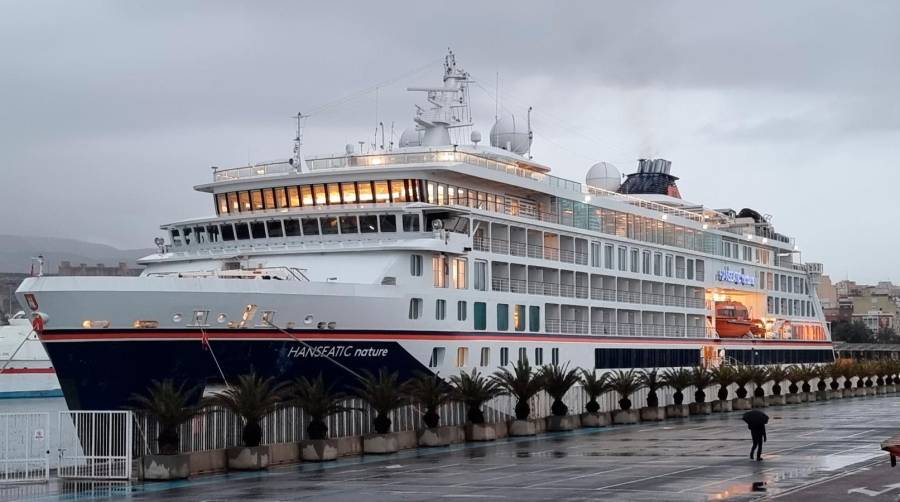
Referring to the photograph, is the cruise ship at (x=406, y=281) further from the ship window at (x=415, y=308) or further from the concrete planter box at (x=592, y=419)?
the concrete planter box at (x=592, y=419)

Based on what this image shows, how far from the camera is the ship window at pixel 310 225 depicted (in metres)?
40.6

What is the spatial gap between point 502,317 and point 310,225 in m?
8.15

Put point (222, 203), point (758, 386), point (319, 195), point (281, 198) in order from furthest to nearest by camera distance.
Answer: point (758, 386) → point (222, 203) → point (281, 198) → point (319, 195)

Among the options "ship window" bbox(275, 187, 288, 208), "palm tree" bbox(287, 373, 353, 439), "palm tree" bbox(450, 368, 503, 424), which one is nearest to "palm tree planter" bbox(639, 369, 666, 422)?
"palm tree" bbox(450, 368, 503, 424)

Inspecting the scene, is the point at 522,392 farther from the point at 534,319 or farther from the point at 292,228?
the point at 292,228

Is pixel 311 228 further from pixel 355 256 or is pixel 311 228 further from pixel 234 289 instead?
pixel 234 289

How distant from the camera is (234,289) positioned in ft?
106

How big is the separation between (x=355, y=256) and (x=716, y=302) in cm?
3117

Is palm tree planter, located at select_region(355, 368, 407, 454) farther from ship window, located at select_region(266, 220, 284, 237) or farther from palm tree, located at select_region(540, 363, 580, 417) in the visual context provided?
ship window, located at select_region(266, 220, 284, 237)

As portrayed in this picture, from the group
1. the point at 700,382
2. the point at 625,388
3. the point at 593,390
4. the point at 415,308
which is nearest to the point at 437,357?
the point at 415,308

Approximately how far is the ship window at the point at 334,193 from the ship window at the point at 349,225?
4.69 feet

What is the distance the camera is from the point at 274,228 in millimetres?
41312

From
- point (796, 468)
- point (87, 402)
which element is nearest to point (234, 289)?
point (87, 402)

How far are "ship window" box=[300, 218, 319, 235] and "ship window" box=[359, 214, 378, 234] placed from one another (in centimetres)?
165
